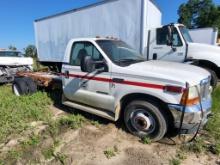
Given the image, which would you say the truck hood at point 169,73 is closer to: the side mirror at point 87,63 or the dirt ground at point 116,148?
the side mirror at point 87,63

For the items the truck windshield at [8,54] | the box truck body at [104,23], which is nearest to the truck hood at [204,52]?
the box truck body at [104,23]

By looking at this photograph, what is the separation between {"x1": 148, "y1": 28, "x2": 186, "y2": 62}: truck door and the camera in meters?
7.00

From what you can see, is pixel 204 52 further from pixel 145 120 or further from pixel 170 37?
pixel 145 120

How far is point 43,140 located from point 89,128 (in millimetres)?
974

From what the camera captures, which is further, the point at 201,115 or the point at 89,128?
the point at 89,128

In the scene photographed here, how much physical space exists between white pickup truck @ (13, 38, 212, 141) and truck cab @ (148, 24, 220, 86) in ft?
8.56

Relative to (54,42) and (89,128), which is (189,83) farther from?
(54,42)

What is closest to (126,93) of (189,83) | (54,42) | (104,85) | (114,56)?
(104,85)

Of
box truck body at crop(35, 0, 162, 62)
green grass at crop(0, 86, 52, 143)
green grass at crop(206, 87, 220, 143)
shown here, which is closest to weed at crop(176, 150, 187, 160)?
green grass at crop(206, 87, 220, 143)

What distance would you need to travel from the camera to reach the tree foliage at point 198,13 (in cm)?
4728

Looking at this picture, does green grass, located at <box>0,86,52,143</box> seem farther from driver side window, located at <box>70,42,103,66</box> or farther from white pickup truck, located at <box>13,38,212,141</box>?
driver side window, located at <box>70,42,103,66</box>

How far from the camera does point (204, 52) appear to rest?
668 centimetres

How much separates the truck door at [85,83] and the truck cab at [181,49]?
3.13 meters

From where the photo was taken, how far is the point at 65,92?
5277 millimetres
